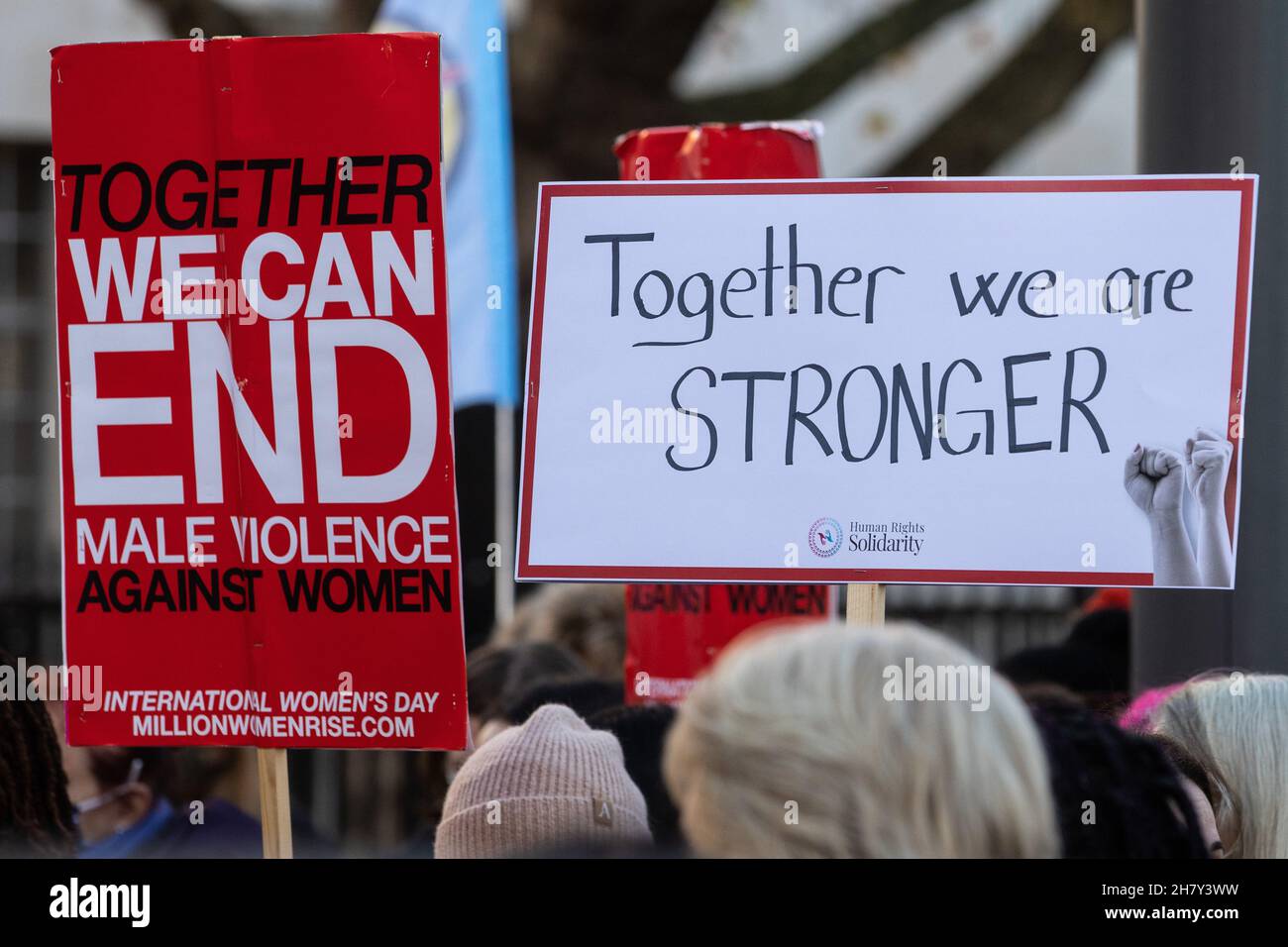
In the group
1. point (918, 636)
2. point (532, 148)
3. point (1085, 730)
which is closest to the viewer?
point (918, 636)

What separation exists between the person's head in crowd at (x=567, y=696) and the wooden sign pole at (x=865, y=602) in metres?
0.79

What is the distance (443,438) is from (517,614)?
2.28 meters

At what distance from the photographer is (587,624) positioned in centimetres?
454

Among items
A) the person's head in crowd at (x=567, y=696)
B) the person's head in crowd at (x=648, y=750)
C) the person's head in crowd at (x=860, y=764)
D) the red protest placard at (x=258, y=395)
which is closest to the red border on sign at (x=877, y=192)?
the red protest placard at (x=258, y=395)

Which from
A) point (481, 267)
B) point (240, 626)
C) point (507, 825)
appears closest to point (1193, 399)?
point (507, 825)

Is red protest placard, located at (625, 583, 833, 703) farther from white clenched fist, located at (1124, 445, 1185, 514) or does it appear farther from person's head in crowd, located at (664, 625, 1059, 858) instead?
person's head in crowd, located at (664, 625, 1059, 858)

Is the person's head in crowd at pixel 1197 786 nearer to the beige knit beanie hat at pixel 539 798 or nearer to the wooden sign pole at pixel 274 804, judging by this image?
the beige knit beanie hat at pixel 539 798

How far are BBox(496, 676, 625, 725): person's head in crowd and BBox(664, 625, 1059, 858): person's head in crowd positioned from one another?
1.53 m

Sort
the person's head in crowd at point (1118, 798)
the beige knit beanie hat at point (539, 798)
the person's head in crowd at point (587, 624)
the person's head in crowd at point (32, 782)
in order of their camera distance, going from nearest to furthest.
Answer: the person's head in crowd at point (1118, 798), the beige knit beanie hat at point (539, 798), the person's head in crowd at point (32, 782), the person's head in crowd at point (587, 624)

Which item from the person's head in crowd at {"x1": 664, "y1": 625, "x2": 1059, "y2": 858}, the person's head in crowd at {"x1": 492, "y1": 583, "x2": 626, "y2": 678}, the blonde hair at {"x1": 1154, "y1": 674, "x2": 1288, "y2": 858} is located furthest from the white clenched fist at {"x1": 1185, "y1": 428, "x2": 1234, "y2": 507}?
the person's head in crowd at {"x1": 492, "y1": 583, "x2": 626, "y2": 678}

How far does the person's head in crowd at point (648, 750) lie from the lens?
2807mm

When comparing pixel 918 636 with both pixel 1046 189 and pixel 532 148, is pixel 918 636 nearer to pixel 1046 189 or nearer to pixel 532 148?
pixel 1046 189

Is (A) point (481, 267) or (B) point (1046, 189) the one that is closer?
(B) point (1046, 189)

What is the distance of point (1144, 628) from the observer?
136 inches
